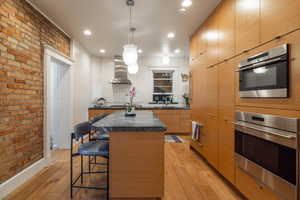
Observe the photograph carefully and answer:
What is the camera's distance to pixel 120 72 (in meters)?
5.22

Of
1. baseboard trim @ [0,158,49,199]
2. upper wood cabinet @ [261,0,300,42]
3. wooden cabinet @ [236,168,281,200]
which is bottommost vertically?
baseboard trim @ [0,158,49,199]

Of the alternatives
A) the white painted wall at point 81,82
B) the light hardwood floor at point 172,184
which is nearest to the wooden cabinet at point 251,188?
the light hardwood floor at point 172,184

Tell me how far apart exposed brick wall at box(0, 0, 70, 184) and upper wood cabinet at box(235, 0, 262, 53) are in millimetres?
2789

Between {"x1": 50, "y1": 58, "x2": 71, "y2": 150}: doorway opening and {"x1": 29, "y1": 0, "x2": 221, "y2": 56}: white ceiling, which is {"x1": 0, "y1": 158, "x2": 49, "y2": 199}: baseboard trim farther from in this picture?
{"x1": 29, "y1": 0, "x2": 221, "y2": 56}: white ceiling

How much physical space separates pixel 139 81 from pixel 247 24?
13.8 feet

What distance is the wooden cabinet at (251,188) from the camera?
4.73 ft

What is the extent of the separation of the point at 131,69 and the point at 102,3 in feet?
4.03

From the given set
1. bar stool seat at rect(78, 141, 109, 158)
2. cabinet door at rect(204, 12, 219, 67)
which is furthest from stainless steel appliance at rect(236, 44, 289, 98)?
bar stool seat at rect(78, 141, 109, 158)

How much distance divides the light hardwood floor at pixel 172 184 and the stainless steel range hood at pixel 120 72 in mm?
2905

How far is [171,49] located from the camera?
15.1 feet

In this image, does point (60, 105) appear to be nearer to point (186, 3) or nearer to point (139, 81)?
point (139, 81)

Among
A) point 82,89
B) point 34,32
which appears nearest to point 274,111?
point 34,32

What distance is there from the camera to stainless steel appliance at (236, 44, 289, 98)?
1261 millimetres

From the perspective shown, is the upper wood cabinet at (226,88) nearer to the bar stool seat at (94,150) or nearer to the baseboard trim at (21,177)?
the bar stool seat at (94,150)
